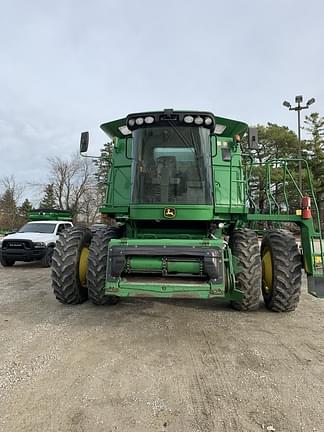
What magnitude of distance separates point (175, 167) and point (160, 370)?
9.14 ft

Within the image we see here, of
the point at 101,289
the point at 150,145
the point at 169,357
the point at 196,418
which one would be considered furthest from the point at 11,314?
the point at 196,418

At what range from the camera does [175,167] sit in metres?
4.90

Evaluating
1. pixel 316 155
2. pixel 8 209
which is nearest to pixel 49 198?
pixel 8 209

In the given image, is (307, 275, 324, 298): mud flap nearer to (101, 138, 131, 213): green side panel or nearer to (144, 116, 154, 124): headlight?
(101, 138, 131, 213): green side panel

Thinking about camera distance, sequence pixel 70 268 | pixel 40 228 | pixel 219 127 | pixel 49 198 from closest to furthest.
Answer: pixel 70 268, pixel 219 127, pixel 40 228, pixel 49 198

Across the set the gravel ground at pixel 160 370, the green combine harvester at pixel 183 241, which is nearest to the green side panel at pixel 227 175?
the green combine harvester at pixel 183 241

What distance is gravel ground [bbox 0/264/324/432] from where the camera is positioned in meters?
2.51

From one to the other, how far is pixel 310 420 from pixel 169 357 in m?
1.52

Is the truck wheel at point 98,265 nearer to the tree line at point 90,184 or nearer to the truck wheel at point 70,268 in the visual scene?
the truck wheel at point 70,268

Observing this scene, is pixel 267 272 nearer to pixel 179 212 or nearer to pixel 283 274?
→ pixel 283 274

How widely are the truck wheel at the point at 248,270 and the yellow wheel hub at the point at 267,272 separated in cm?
41

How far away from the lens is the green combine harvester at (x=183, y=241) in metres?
4.30

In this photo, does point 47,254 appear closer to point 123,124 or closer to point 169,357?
point 123,124

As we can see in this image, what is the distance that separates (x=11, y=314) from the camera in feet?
A: 17.2
